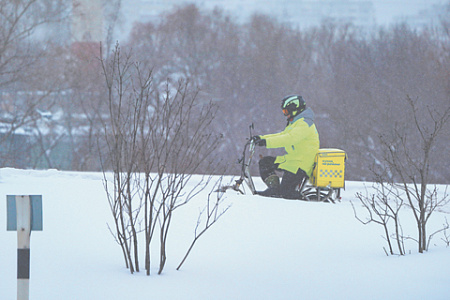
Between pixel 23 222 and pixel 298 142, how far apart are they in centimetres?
458

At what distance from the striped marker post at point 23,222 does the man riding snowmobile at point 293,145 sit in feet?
14.1

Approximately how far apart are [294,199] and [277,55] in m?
28.6

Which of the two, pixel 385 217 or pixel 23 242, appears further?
pixel 385 217

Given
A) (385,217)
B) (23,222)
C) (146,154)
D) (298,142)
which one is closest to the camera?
(23,222)

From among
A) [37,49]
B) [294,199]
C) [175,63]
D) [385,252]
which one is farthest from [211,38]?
[385,252]

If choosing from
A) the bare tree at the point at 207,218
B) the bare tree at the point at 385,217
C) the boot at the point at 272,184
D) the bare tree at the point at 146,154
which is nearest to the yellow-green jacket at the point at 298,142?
the boot at the point at 272,184

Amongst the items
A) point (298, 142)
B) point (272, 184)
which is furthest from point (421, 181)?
point (272, 184)

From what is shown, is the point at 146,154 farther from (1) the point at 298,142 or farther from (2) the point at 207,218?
(1) the point at 298,142

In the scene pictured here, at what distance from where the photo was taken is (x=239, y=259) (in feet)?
16.7

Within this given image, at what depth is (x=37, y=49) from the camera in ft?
97.5

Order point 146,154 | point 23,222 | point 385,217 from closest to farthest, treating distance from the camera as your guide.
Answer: point 23,222, point 146,154, point 385,217

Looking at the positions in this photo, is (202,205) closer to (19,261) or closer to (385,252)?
(385,252)

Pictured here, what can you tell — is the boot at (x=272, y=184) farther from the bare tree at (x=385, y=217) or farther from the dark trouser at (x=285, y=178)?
the bare tree at (x=385, y=217)

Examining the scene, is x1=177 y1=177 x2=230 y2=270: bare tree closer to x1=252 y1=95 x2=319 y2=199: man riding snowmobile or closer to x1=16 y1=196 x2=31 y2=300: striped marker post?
x1=252 y1=95 x2=319 y2=199: man riding snowmobile
